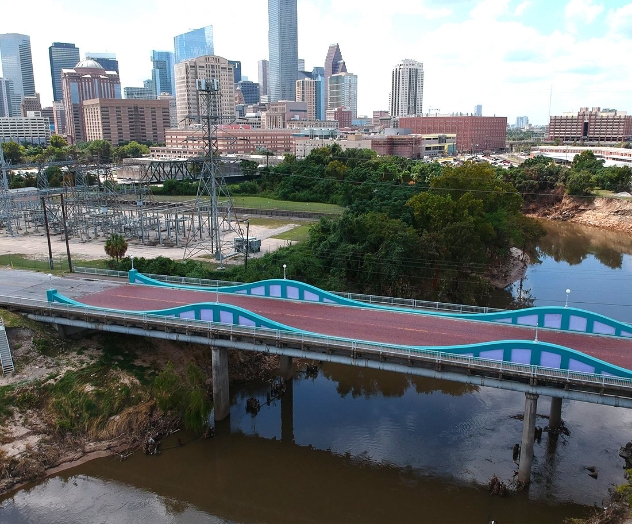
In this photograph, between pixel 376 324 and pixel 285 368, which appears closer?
pixel 376 324

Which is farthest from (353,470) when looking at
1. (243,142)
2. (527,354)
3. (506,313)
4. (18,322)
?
(243,142)

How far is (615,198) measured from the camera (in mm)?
105938

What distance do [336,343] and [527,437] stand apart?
1046 centimetres

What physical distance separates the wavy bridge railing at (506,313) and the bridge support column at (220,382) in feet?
23.7

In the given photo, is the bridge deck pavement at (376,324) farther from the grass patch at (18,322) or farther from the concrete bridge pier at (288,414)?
the concrete bridge pier at (288,414)

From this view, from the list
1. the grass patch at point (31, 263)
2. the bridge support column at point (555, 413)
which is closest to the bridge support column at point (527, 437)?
the bridge support column at point (555, 413)

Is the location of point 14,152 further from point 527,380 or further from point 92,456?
point 527,380

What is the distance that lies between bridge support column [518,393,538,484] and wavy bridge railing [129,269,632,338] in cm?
714

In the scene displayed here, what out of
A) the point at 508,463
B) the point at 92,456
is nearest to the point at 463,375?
the point at 508,463

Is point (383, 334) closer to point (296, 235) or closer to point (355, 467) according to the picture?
point (355, 467)

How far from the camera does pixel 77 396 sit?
109ft

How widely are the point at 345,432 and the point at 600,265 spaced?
55.4m

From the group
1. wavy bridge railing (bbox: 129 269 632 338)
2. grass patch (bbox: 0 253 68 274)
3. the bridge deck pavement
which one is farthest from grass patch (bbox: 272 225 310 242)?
the bridge deck pavement

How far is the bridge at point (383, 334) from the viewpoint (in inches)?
1049
